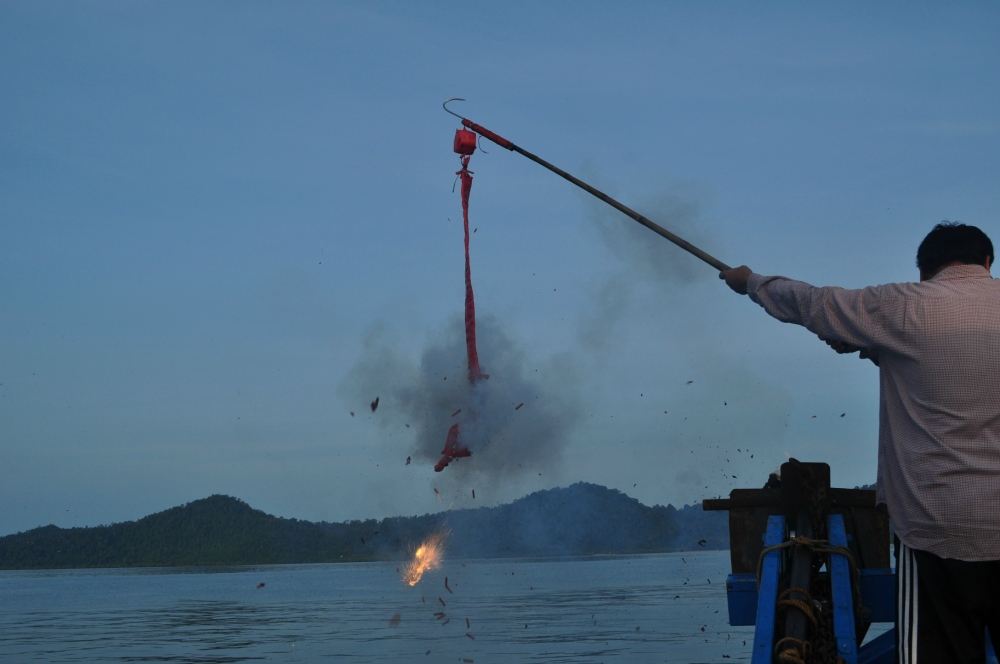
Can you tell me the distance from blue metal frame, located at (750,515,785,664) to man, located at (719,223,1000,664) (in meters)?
1.10

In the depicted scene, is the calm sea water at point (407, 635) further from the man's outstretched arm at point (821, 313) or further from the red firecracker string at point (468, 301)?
the man's outstretched arm at point (821, 313)

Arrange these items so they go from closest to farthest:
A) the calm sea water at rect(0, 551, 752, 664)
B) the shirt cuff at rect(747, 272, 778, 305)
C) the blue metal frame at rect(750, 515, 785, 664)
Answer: the shirt cuff at rect(747, 272, 778, 305), the blue metal frame at rect(750, 515, 785, 664), the calm sea water at rect(0, 551, 752, 664)

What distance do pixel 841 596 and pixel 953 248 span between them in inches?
90.4

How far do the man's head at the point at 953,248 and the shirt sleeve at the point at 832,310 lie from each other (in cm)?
33

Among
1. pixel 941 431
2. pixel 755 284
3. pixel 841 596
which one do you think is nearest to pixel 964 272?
pixel 941 431

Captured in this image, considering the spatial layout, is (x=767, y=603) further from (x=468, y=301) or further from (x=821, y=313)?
(x=468, y=301)

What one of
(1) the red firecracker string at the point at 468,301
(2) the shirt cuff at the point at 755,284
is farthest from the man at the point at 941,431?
(1) the red firecracker string at the point at 468,301

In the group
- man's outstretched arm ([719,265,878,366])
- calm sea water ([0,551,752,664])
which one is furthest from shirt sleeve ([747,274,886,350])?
calm sea water ([0,551,752,664])

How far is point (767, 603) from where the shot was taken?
20.4ft

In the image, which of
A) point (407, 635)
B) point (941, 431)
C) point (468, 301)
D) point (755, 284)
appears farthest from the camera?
point (407, 635)

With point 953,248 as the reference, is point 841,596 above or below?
below

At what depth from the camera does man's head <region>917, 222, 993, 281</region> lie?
4957 mm

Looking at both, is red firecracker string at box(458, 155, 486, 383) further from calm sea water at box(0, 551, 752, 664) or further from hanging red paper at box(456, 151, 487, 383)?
calm sea water at box(0, 551, 752, 664)

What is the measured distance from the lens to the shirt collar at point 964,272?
488 cm
